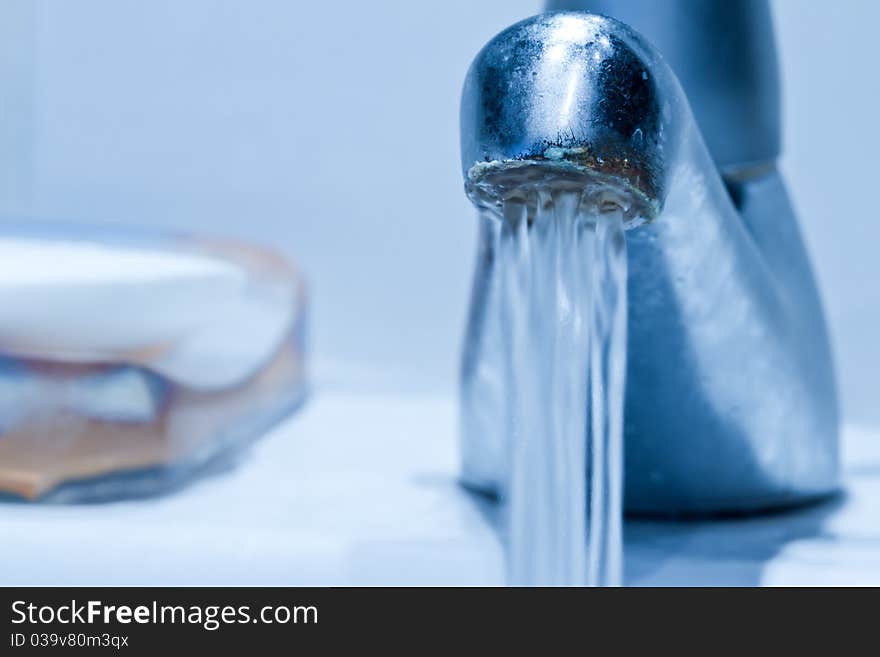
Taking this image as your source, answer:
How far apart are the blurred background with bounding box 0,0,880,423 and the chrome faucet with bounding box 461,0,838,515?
11.7 inches

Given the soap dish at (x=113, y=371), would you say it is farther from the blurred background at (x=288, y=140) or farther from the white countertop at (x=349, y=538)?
the blurred background at (x=288, y=140)

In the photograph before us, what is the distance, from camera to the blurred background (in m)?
0.67

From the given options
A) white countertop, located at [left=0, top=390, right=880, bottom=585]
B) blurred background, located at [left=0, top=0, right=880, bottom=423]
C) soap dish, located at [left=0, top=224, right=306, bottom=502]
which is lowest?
white countertop, located at [left=0, top=390, right=880, bottom=585]

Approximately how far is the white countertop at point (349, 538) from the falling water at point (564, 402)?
36 millimetres

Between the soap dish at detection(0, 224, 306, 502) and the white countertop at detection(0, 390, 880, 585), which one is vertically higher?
the soap dish at detection(0, 224, 306, 502)

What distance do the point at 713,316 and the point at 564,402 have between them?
0.23 feet

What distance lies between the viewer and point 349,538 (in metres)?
0.34

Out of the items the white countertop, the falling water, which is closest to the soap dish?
the white countertop

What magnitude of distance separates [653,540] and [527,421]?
0.33 ft

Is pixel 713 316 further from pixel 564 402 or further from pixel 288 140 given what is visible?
pixel 288 140

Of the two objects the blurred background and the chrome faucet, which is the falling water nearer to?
the chrome faucet

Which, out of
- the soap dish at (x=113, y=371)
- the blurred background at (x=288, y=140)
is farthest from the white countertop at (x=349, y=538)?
the blurred background at (x=288, y=140)

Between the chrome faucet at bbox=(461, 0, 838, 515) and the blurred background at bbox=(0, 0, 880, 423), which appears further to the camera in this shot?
the blurred background at bbox=(0, 0, 880, 423)

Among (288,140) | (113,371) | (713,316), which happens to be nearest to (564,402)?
(713,316)
